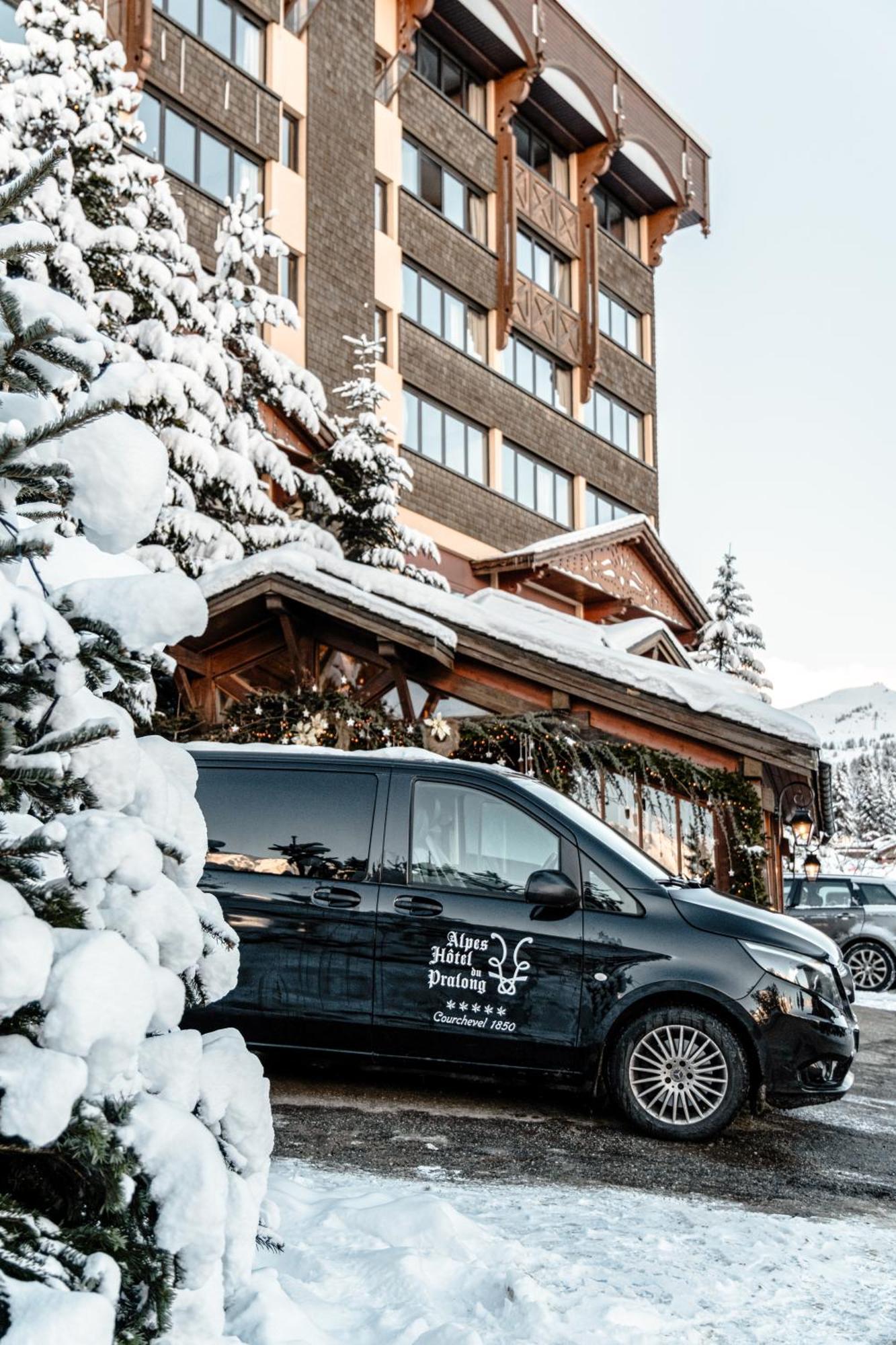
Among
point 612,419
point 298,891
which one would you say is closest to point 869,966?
point 298,891

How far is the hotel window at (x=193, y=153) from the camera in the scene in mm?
21000

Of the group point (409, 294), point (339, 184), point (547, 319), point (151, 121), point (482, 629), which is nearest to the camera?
point (482, 629)

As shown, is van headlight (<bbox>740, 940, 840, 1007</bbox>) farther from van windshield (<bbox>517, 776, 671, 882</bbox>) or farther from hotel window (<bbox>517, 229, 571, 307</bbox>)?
hotel window (<bbox>517, 229, 571, 307</bbox>)

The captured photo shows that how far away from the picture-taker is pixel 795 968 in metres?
7.15

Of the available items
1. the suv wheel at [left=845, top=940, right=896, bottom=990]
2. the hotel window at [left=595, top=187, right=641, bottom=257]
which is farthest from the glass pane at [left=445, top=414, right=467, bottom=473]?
the suv wheel at [left=845, top=940, right=896, bottom=990]

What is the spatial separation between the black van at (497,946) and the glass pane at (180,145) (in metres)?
16.7

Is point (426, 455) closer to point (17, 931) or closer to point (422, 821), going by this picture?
point (422, 821)

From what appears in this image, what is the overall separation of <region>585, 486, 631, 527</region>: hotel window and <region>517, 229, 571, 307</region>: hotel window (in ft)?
15.8

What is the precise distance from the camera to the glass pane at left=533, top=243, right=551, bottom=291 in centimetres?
3156

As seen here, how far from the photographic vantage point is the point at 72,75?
13.7 meters

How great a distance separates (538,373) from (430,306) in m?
4.51

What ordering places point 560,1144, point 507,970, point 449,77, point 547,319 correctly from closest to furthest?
point 560,1144, point 507,970, point 449,77, point 547,319

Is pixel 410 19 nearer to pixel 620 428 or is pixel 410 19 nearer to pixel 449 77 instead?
pixel 449 77

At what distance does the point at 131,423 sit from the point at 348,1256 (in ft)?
9.45
